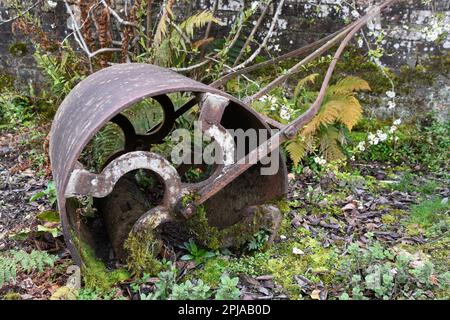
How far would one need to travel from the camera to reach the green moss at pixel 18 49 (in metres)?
5.80

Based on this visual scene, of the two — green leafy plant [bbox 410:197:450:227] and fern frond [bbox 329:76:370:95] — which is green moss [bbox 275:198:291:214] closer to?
green leafy plant [bbox 410:197:450:227]

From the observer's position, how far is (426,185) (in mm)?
4391

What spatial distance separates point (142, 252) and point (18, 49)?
13.6 feet

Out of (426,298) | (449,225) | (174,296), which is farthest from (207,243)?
(449,225)

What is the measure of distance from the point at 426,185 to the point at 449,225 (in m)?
0.84

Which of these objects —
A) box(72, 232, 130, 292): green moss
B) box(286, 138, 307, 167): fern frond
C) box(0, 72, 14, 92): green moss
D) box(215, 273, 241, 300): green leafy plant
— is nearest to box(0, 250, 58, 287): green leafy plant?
box(72, 232, 130, 292): green moss

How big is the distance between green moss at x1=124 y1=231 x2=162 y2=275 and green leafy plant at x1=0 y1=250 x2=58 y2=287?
0.53 meters

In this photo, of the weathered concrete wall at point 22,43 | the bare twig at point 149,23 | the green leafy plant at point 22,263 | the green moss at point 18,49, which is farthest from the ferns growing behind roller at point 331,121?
the green moss at point 18,49

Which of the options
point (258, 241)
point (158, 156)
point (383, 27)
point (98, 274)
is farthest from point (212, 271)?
point (383, 27)

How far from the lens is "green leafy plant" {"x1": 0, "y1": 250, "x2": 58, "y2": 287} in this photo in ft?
9.23

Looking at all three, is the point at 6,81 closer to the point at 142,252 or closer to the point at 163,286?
the point at 142,252

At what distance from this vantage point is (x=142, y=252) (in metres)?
2.92

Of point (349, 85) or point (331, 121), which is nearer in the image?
point (331, 121)
